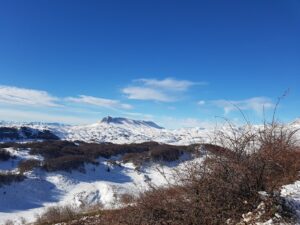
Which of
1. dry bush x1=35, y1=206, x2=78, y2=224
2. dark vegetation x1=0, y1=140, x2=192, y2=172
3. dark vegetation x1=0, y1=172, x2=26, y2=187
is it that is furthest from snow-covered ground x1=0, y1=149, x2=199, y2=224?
dry bush x1=35, y1=206, x2=78, y2=224

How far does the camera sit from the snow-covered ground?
78812 mm

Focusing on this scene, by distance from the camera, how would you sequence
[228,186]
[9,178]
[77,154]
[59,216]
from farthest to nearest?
1. [77,154]
2. [9,178]
3. [59,216]
4. [228,186]

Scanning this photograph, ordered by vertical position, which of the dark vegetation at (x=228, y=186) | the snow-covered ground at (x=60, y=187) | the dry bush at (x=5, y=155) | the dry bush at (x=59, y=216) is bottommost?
the snow-covered ground at (x=60, y=187)

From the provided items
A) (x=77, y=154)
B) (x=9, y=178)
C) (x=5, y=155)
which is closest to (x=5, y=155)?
(x=5, y=155)

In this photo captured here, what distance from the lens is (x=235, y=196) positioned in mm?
7508

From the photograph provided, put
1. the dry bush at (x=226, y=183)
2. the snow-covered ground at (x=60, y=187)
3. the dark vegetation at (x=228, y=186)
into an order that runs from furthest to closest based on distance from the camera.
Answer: the snow-covered ground at (x=60, y=187)
the dry bush at (x=226, y=183)
the dark vegetation at (x=228, y=186)

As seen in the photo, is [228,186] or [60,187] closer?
[228,186]

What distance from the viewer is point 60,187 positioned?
98.4 meters

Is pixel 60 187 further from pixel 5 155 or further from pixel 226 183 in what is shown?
pixel 226 183

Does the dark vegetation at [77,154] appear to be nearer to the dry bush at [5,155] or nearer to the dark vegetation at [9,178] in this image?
the dry bush at [5,155]

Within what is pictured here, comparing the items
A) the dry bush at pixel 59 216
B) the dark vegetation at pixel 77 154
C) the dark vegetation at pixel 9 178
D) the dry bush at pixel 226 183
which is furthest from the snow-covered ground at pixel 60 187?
the dry bush at pixel 226 183

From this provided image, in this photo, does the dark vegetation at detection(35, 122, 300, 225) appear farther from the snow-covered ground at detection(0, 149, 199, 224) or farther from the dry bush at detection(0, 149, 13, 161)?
the dry bush at detection(0, 149, 13, 161)

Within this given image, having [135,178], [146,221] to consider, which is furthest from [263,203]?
[135,178]

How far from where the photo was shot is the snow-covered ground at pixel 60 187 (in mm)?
78812
